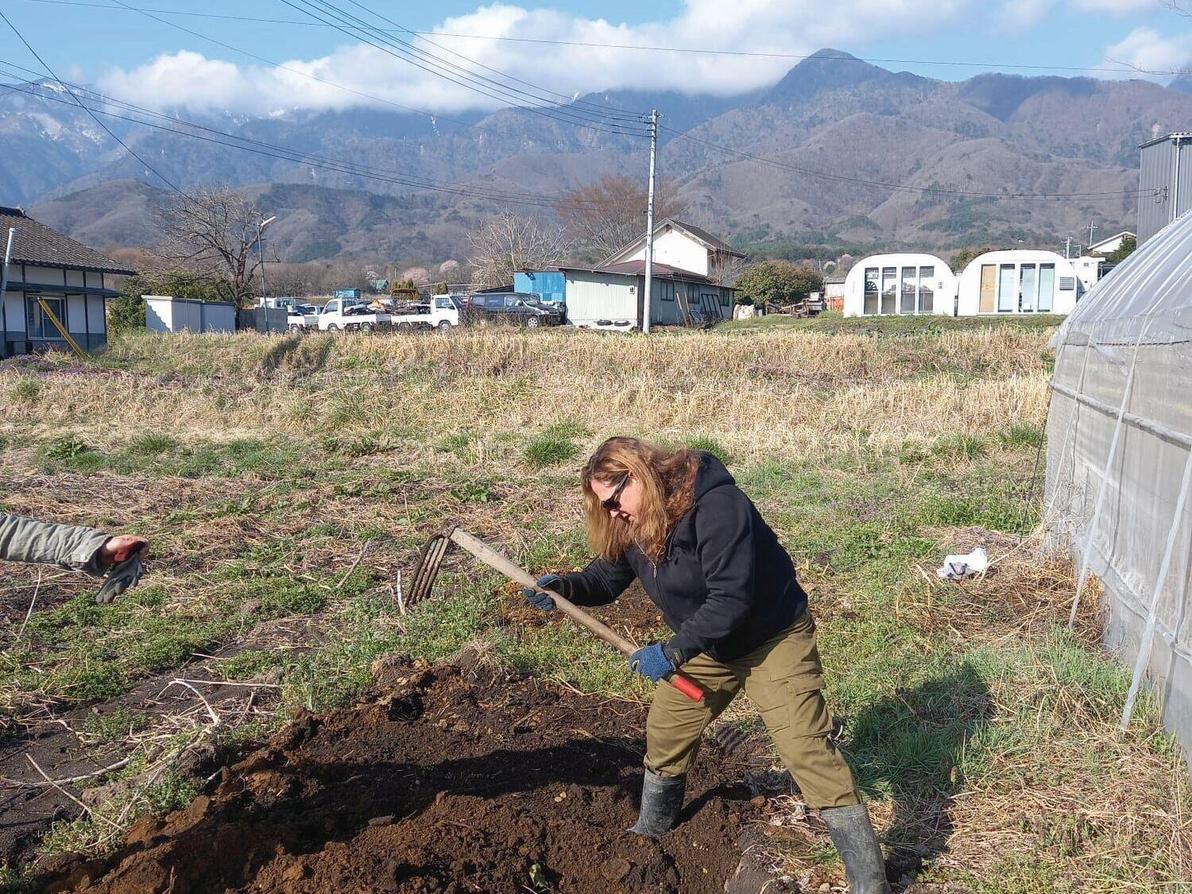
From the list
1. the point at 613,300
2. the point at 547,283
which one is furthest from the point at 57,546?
the point at 547,283

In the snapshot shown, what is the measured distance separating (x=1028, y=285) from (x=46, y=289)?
3839cm

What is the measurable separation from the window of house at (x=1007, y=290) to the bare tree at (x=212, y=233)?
35.0 metres

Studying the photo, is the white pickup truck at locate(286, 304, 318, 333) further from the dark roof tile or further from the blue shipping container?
the blue shipping container

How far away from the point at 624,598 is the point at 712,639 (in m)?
3.70

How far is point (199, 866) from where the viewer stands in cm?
328

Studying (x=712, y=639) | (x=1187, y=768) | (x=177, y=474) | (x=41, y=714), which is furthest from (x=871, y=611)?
(x=177, y=474)

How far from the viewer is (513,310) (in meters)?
42.2

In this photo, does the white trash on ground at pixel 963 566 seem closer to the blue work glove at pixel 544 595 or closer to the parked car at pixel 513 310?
the blue work glove at pixel 544 595

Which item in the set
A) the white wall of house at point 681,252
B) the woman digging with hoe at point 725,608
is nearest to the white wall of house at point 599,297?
the white wall of house at point 681,252

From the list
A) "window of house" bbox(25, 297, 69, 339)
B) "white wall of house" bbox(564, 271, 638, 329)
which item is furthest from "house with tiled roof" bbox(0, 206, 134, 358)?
"white wall of house" bbox(564, 271, 638, 329)

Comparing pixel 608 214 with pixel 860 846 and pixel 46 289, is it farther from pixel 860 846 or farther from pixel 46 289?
pixel 860 846

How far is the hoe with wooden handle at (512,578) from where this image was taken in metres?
3.41

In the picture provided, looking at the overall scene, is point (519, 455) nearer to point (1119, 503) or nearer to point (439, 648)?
point (439, 648)

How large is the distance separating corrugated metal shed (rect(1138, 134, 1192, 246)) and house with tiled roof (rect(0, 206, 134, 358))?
3236cm
